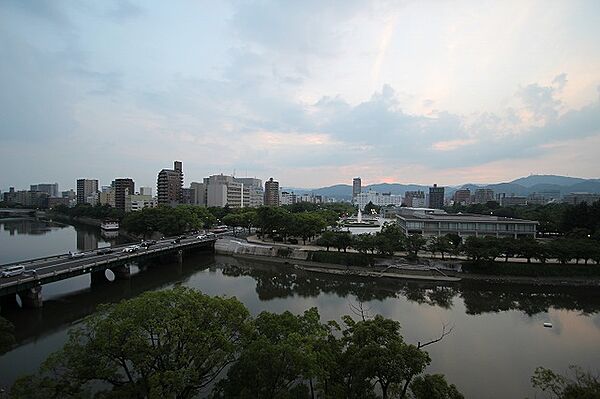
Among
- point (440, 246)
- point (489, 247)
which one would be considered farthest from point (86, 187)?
point (489, 247)

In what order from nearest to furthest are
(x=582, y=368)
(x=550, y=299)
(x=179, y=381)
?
(x=179, y=381), (x=582, y=368), (x=550, y=299)

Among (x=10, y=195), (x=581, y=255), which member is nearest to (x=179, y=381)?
(x=581, y=255)

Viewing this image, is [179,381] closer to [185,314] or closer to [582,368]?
[185,314]

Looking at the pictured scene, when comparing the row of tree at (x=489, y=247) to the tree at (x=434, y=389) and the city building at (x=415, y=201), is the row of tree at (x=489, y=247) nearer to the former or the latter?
the tree at (x=434, y=389)

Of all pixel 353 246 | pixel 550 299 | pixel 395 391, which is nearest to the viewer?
pixel 395 391

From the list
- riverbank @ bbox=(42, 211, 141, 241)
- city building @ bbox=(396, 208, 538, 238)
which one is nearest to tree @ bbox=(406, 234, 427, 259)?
city building @ bbox=(396, 208, 538, 238)

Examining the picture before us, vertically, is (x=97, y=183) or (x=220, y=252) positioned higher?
(x=97, y=183)

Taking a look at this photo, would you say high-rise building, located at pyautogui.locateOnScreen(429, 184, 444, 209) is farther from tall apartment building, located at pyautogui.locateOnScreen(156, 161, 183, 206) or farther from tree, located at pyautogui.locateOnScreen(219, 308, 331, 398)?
tree, located at pyautogui.locateOnScreen(219, 308, 331, 398)
